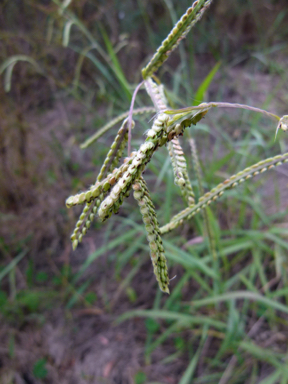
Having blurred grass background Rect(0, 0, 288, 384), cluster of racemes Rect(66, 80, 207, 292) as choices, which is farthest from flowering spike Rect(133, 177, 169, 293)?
blurred grass background Rect(0, 0, 288, 384)

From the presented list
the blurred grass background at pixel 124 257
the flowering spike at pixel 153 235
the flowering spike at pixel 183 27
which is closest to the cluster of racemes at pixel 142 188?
the flowering spike at pixel 153 235

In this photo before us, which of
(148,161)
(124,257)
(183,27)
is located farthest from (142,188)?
(124,257)

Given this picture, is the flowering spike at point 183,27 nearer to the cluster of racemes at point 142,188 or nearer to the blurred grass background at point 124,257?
the cluster of racemes at point 142,188

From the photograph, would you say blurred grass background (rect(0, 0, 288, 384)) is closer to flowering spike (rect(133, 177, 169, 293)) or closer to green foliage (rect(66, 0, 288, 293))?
green foliage (rect(66, 0, 288, 293))

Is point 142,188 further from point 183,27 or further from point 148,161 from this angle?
point 183,27

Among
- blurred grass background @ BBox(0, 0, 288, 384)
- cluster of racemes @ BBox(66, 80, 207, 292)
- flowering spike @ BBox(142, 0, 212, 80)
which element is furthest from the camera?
blurred grass background @ BBox(0, 0, 288, 384)

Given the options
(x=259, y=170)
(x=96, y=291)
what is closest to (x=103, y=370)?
(x=96, y=291)

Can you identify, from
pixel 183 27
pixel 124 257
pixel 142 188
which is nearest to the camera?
pixel 142 188

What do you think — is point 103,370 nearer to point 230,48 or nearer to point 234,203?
point 234,203

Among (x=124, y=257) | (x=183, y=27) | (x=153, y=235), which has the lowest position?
(x=124, y=257)
